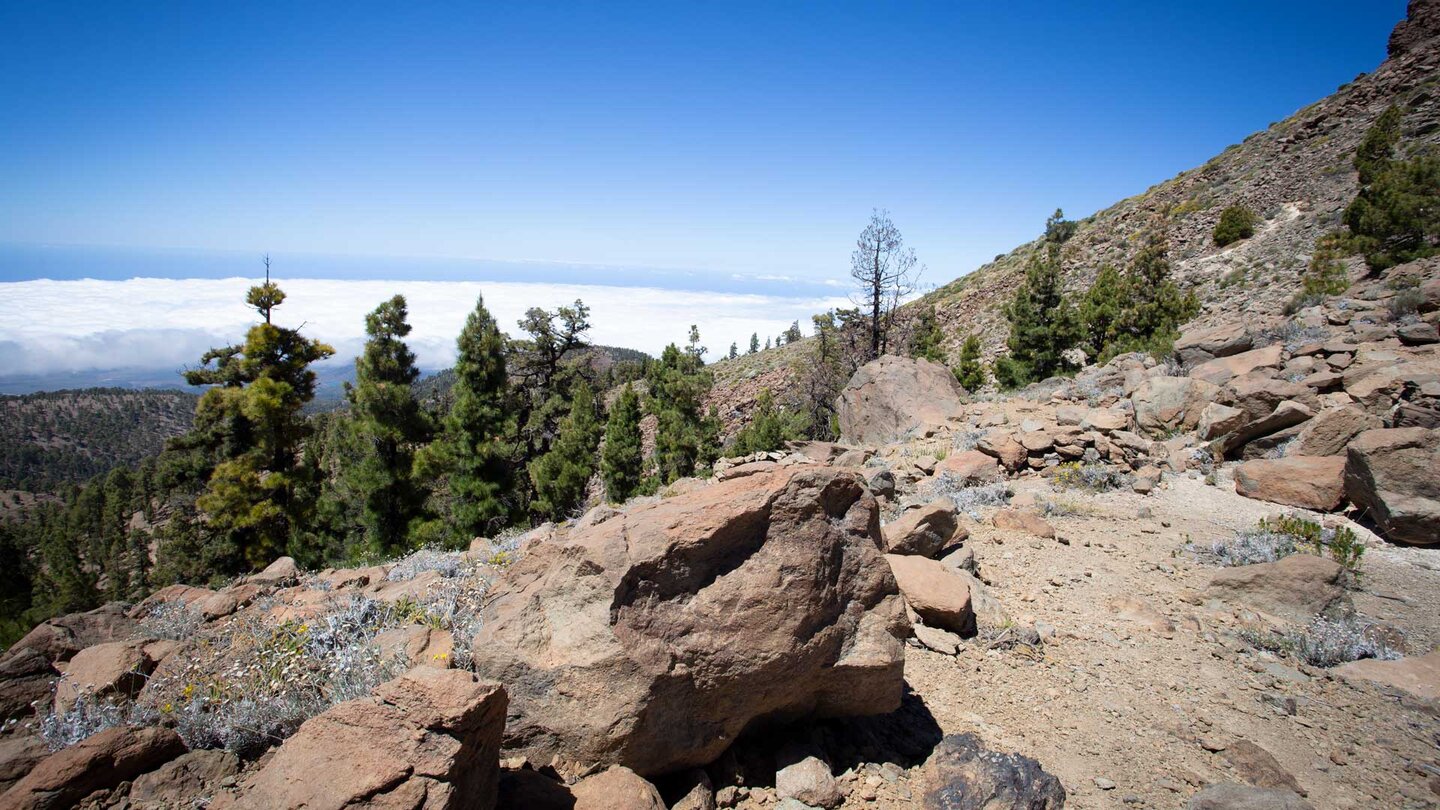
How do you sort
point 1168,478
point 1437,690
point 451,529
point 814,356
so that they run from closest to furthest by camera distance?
point 1437,690, point 1168,478, point 451,529, point 814,356

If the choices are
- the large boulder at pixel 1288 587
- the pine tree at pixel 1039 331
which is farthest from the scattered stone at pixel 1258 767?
the pine tree at pixel 1039 331

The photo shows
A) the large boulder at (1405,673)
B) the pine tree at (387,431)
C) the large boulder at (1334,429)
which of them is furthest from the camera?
the pine tree at (387,431)

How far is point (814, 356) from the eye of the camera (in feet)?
102

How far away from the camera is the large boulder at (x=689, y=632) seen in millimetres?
3385

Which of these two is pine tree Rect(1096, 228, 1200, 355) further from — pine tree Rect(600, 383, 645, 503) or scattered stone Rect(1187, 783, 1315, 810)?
scattered stone Rect(1187, 783, 1315, 810)

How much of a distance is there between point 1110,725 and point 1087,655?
1023mm

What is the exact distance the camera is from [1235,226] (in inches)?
1203

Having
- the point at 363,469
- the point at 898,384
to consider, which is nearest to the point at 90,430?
the point at 363,469

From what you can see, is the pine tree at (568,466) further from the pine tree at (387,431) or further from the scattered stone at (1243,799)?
the scattered stone at (1243,799)

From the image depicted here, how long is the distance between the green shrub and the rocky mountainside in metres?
0.52

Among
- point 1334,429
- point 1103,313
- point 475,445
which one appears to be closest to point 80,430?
point 475,445

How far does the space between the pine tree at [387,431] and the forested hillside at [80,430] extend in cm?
12589

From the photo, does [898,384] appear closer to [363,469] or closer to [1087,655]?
[1087,655]

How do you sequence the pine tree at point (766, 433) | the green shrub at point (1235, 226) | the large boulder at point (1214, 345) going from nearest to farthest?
the large boulder at point (1214, 345), the pine tree at point (766, 433), the green shrub at point (1235, 226)
